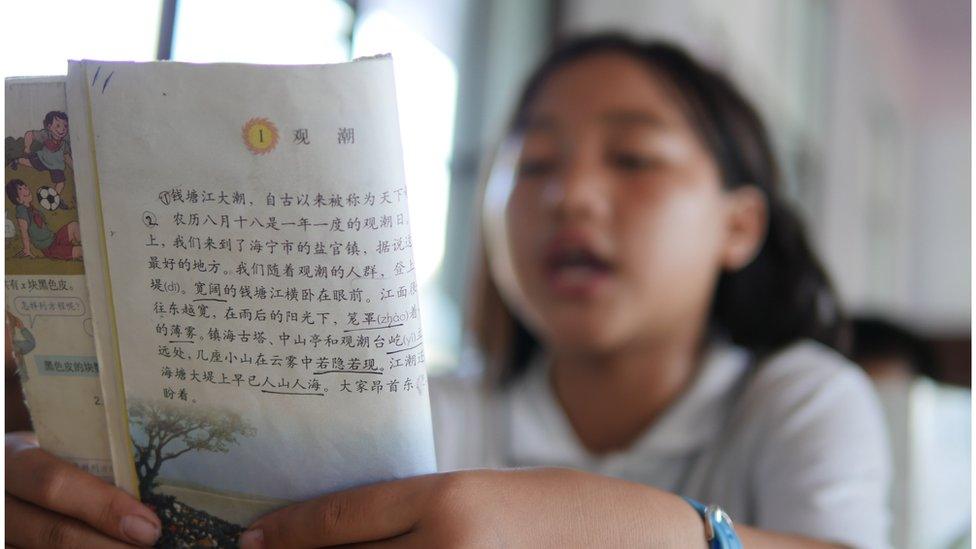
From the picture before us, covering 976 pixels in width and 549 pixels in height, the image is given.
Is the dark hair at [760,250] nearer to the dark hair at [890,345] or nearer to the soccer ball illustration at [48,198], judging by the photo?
the dark hair at [890,345]

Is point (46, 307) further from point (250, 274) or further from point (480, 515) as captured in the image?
point (480, 515)

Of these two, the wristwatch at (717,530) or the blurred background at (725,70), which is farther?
the blurred background at (725,70)

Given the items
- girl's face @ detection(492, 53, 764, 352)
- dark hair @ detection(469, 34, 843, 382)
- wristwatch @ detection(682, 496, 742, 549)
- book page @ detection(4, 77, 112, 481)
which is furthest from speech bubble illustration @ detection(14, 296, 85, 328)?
dark hair @ detection(469, 34, 843, 382)

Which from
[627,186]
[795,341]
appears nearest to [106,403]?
[627,186]

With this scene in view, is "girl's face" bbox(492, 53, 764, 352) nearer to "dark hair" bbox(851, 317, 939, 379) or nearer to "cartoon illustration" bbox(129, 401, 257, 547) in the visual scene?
"dark hair" bbox(851, 317, 939, 379)

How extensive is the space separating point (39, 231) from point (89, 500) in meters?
0.12

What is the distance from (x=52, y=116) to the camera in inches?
12.9

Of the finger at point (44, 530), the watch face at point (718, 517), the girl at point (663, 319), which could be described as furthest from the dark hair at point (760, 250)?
the finger at point (44, 530)

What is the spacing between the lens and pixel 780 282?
2.93 ft

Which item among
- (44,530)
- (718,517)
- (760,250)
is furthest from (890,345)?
(44,530)

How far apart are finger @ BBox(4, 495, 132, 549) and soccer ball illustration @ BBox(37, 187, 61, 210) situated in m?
0.14

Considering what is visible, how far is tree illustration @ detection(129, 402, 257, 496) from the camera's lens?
34 centimetres

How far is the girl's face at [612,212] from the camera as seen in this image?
0.69 metres

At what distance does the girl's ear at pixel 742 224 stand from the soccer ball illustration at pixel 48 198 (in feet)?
2.04
